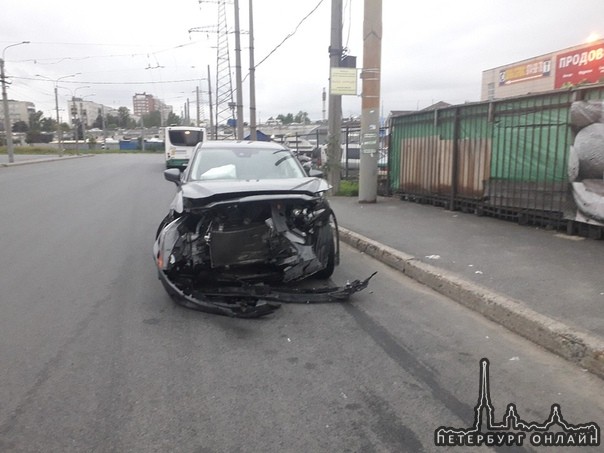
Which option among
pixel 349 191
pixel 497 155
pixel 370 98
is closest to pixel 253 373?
pixel 497 155

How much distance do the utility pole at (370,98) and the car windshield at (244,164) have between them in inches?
187

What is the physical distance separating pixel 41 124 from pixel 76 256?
493 feet

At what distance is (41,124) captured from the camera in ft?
456

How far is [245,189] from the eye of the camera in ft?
16.8

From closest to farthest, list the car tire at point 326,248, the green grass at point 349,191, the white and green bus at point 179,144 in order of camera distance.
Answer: the car tire at point 326,248
the green grass at point 349,191
the white and green bus at point 179,144

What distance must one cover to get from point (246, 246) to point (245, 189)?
22.7 inches

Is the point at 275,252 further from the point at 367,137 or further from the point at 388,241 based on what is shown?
the point at 367,137

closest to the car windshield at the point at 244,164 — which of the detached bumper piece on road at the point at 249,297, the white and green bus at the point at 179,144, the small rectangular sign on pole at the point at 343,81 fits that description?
the detached bumper piece on road at the point at 249,297

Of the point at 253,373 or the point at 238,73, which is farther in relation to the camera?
the point at 238,73

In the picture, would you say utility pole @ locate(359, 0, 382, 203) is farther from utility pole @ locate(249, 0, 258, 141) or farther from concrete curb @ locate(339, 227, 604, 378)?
utility pole @ locate(249, 0, 258, 141)

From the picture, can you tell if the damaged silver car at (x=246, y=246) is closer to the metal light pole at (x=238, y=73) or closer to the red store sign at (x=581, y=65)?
the red store sign at (x=581, y=65)

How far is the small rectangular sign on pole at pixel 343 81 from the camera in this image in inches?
471

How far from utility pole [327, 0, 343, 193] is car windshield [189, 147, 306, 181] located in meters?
6.02

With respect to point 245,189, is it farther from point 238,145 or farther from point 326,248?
point 238,145
